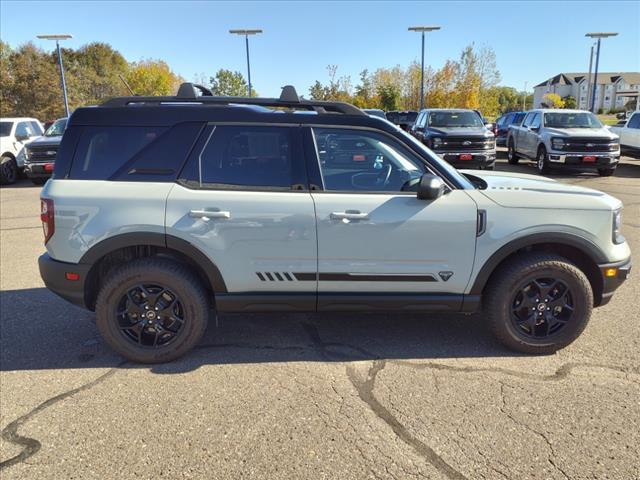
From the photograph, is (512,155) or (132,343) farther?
(512,155)

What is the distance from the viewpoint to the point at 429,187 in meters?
3.27

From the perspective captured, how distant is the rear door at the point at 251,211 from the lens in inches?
131

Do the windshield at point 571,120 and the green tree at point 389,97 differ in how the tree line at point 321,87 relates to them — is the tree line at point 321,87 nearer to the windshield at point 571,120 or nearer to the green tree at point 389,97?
the green tree at point 389,97

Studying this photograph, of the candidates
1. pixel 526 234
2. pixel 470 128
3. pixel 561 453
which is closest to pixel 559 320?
pixel 526 234

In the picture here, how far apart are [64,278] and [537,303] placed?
349 centimetres

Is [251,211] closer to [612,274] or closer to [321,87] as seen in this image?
[612,274]

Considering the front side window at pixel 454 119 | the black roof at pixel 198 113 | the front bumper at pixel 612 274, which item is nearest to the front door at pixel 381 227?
the black roof at pixel 198 113

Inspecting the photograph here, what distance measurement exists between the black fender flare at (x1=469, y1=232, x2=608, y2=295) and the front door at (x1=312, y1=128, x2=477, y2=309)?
132 mm

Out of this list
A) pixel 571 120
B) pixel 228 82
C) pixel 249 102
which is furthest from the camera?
pixel 228 82

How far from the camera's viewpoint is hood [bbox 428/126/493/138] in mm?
13578

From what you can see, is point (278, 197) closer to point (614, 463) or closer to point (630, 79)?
point (614, 463)

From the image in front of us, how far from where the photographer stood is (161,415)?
2908mm

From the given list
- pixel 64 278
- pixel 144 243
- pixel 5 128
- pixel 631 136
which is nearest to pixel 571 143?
pixel 631 136

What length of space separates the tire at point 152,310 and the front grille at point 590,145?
13.0 meters
